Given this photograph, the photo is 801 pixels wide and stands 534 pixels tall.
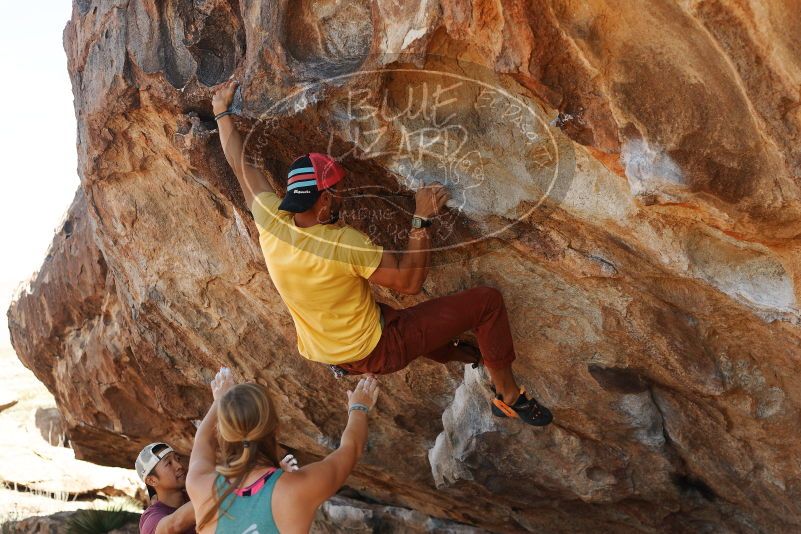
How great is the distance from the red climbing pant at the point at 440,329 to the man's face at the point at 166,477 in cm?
118

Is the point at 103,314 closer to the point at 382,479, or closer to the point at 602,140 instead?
the point at 382,479

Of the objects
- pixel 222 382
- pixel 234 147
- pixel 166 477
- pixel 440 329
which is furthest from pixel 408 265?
pixel 166 477

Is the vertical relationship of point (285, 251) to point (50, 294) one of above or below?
above

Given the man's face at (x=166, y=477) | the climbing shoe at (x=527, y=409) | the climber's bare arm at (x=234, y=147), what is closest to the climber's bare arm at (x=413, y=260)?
the climber's bare arm at (x=234, y=147)

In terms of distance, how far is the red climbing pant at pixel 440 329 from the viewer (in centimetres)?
435

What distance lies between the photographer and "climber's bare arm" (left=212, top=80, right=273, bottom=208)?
14.6 feet

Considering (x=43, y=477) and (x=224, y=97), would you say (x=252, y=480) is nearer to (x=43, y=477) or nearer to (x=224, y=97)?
(x=224, y=97)

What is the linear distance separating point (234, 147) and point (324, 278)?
2.84 feet

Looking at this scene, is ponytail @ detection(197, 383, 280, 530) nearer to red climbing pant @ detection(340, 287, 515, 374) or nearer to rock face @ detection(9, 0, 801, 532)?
red climbing pant @ detection(340, 287, 515, 374)

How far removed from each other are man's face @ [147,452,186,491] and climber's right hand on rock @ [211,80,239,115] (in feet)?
6.12

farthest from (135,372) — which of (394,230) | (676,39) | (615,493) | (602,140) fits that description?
(676,39)

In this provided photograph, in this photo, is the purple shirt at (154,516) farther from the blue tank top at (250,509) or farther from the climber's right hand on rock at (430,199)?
the climber's right hand on rock at (430,199)

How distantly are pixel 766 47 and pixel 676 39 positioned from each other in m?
0.33

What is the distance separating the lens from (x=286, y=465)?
3451mm
